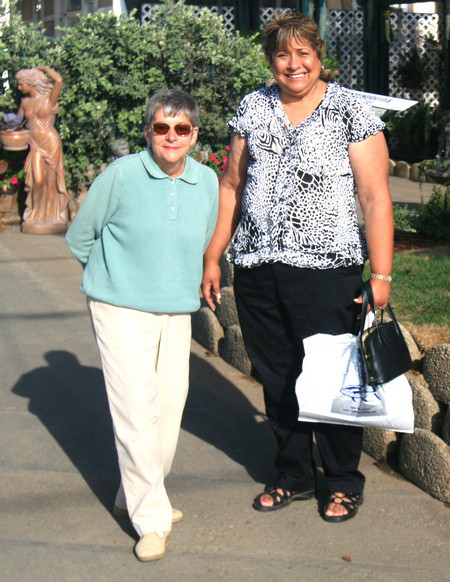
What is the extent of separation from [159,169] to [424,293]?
247 cm

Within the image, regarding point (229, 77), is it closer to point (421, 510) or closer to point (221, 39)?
point (221, 39)

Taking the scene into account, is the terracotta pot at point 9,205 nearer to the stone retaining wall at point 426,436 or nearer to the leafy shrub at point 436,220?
the leafy shrub at point 436,220

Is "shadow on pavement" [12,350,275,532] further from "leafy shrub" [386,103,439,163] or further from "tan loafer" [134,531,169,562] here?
"leafy shrub" [386,103,439,163]

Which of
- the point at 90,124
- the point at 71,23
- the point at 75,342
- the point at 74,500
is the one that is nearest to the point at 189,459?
the point at 74,500

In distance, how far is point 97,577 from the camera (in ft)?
10.4

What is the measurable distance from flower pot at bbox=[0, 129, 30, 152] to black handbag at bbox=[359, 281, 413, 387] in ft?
23.9

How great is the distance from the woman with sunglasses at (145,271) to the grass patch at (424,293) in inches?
57.1

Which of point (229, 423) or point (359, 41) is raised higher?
point (359, 41)

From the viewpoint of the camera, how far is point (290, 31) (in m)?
3.27

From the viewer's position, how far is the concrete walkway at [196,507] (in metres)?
3.23

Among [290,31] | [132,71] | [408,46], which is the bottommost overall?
[290,31]

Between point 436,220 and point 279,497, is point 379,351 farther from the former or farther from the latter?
point 436,220

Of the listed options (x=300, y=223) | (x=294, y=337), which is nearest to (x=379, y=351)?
(x=294, y=337)

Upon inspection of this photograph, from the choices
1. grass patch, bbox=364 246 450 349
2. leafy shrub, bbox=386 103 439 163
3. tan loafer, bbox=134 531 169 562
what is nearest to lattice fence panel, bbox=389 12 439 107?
leafy shrub, bbox=386 103 439 163
